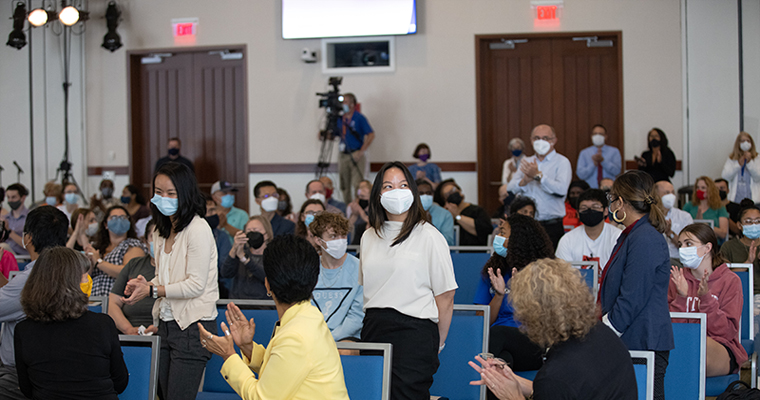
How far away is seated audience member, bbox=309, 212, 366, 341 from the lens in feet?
10.1

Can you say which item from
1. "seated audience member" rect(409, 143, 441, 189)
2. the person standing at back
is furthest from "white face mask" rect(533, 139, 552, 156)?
"seated audience member" rect(409, 143, 441, 189)

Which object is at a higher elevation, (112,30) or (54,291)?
(112,30)

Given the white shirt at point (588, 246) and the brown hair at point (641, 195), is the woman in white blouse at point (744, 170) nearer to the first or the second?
the white shirt at point (588, 246)

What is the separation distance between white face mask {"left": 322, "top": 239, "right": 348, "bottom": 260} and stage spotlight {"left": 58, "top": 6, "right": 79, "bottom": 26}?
6.77m

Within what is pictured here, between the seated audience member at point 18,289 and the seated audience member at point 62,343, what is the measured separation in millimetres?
232

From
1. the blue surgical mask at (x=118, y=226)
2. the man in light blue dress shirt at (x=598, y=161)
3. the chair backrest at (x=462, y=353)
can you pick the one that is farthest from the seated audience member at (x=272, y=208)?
the man in light blue dress shirt at (x=598, y=161)

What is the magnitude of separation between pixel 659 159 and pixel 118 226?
18.7 feet

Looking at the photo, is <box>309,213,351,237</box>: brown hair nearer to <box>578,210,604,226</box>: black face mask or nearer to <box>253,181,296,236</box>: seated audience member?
<box>578,210,604,226</box>: black face mask

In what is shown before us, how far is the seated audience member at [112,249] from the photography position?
4066 mm

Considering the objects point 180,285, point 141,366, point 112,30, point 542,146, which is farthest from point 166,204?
point 112,30

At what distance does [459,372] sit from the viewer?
2859 mm

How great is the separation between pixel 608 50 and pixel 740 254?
420 centimetres

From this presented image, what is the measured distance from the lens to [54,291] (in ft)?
7.67

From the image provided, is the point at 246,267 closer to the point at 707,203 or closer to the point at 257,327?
the point at 257,327
